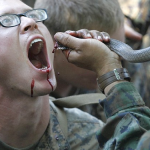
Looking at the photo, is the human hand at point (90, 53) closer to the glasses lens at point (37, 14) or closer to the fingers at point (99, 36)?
the fingers at point (99, 36)

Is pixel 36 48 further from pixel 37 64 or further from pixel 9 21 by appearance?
pixel 9 21

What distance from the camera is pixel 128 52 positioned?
2.43 meters

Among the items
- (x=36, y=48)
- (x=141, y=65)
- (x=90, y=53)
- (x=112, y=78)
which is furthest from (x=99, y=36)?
(x=141, y=65)

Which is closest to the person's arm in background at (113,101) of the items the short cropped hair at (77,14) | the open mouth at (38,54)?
the open mouth at (38,54)

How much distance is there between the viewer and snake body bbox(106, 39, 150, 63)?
232cm

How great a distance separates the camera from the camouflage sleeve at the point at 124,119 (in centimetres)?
188

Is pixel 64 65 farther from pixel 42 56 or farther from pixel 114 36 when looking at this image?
pixel 42 56

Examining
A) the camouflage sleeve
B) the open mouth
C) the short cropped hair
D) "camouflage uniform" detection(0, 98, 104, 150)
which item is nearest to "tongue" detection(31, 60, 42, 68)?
the open mouth

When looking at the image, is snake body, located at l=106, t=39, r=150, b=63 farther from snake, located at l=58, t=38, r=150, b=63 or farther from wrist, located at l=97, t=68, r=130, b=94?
wrist, located at l=97, t=68, r=130, b=94

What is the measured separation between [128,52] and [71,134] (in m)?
0.84

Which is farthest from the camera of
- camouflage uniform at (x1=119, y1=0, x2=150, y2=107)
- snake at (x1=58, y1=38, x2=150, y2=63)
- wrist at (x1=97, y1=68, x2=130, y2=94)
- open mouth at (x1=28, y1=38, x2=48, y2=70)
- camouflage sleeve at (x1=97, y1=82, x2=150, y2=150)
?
camouflage uniform at (x1=119, y1=0, x2=150, y2=107)

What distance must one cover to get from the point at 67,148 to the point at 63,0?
153 centimetres

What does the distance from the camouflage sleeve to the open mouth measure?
59 cm

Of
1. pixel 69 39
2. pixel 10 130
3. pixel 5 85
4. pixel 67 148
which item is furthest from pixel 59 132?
pixel 69 39
